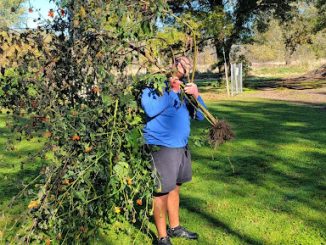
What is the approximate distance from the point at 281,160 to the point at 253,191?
2017mm

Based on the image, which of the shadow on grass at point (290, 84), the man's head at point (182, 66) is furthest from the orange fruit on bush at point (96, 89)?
the shadow on grass at point (290, 84)

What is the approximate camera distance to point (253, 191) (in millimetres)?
6539

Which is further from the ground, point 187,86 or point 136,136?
point 187,86

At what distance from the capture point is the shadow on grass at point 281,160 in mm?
6199

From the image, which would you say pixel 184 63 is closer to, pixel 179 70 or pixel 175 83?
pixel 179 70

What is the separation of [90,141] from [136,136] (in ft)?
1.25

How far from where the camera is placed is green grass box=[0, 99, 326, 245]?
504 centimetres

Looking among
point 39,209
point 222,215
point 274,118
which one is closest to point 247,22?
point 274,118

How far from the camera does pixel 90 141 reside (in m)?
3.96

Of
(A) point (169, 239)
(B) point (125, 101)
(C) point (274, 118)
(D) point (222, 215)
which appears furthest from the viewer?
(C) point (274, 118)

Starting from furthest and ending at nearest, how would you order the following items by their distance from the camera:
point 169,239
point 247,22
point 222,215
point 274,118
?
point 247,22 → point 274,118 → point 222,215 → point 169,239

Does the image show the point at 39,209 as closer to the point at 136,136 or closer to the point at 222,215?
the point at 136,136

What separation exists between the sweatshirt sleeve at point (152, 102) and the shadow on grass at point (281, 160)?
1.75 m

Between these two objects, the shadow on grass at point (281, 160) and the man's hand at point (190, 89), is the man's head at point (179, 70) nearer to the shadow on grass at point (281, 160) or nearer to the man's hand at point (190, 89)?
the man's hand at point (190, 89)
